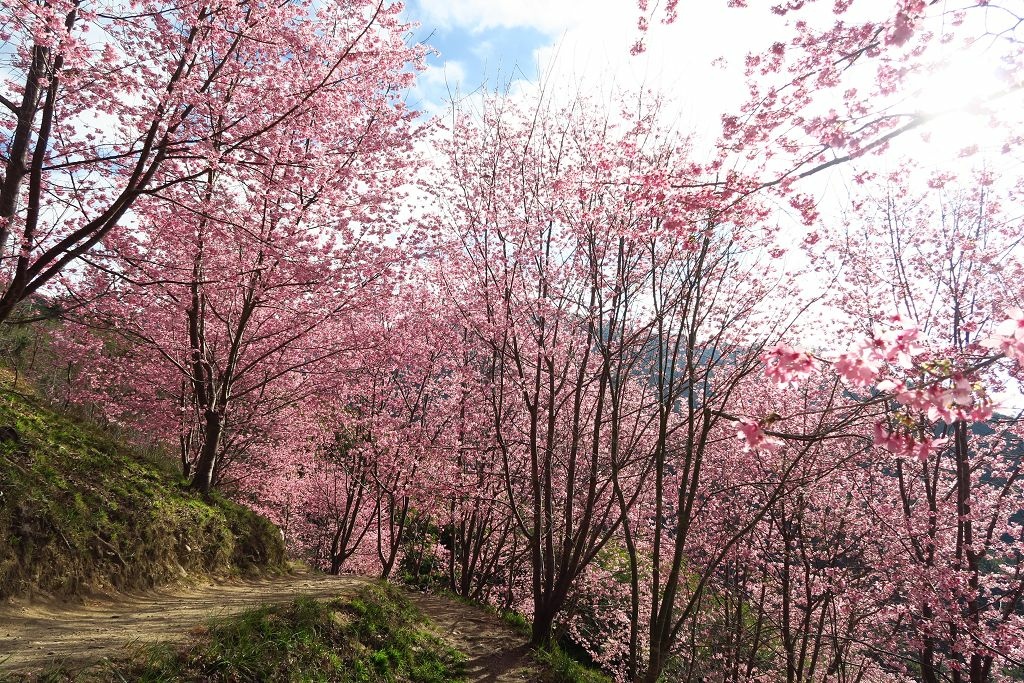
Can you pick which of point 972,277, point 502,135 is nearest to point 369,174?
point 502,135

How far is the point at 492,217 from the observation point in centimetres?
1030

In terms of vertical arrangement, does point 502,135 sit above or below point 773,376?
above

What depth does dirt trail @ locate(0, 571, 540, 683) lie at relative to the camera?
4285 mm

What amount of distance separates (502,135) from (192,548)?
8.73 m

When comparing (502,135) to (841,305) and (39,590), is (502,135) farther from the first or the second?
(39,590)

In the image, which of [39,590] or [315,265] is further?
[315,265]

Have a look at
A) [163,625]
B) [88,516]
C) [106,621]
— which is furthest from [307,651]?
[88,516]

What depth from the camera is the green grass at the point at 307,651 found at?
173 inches

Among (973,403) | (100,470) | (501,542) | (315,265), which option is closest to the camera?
(973,403)

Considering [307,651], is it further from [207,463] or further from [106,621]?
[207,463]

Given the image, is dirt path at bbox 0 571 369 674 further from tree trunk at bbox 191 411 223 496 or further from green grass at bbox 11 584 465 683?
tree trunk at bbox 191 411 223 496

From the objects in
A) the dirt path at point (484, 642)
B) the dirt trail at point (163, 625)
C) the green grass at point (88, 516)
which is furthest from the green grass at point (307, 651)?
the green grass at point (88, 516)

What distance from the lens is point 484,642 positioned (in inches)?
385

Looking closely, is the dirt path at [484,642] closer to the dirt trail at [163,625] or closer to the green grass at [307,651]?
the dirt trail at [163,625]
